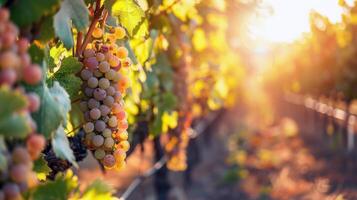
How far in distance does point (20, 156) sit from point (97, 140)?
1.63ft

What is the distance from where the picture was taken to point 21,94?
1050 mm

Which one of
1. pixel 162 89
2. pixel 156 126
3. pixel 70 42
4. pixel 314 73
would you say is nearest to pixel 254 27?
pixel 162 89

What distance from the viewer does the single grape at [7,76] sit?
1036 millimetres

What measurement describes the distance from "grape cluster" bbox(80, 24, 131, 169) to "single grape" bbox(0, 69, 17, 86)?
55 centimetres

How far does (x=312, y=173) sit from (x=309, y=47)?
5348mm

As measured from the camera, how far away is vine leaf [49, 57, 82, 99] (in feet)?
5.36

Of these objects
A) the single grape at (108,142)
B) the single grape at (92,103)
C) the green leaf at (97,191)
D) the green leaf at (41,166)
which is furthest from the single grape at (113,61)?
the green leaf at (97,191)

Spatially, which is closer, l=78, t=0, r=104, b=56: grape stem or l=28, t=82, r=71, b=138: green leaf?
l=28, t=82, r=71, b=138: green leaf

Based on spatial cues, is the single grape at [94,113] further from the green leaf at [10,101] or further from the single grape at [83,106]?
the green leaf at [10,101]

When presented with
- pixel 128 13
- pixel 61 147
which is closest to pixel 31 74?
pixel 61 147

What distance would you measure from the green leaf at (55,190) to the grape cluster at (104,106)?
31cm

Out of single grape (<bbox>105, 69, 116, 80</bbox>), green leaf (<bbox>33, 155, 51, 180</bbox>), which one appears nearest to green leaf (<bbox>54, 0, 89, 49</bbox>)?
single grape (<bbox>105, 69, 116, 80</bbox>)

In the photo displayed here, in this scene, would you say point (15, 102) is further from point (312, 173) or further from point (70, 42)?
point (312, 173)

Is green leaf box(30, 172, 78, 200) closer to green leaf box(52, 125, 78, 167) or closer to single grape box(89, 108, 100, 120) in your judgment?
green leaf box(52, 125, 78, 167)
